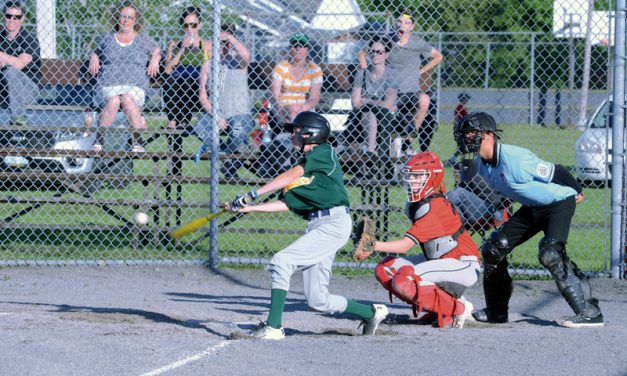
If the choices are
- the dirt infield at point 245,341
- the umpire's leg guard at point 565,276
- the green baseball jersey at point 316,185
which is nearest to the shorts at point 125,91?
the dirt infield at point 245,341

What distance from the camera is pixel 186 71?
10.7 meters

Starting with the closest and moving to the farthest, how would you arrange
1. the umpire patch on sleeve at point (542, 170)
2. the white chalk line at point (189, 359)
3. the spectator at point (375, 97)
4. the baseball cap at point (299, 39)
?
1. the white chalk line at point (189, 359)
2. the umpire patch on sleeve at point (542, 170)
3. the spectator at point (375, 97)
4. the baseball cap at point (299, 39)

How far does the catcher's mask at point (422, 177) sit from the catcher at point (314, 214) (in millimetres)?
488

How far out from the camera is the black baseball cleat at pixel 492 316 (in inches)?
299

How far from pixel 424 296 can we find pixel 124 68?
4.80 metres

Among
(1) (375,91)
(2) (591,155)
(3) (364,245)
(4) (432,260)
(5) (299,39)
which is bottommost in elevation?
(4) (432,260)

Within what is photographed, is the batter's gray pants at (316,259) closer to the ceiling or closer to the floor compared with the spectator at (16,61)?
closer to the floor

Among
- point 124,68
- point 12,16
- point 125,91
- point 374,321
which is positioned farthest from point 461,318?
point 12,16

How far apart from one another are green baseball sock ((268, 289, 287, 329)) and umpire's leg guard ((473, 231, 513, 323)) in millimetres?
1745

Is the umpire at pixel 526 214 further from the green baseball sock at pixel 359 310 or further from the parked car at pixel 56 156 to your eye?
the parked car at pixel 56 156

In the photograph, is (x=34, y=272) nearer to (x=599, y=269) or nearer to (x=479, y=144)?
(x=479, y=144)

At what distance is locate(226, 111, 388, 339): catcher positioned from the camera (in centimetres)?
671

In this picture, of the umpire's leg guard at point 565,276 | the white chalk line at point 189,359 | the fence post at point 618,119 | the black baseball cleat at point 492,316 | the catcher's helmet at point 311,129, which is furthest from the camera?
the fence post at point 618,119

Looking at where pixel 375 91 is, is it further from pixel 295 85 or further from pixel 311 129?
pixel 311 129
